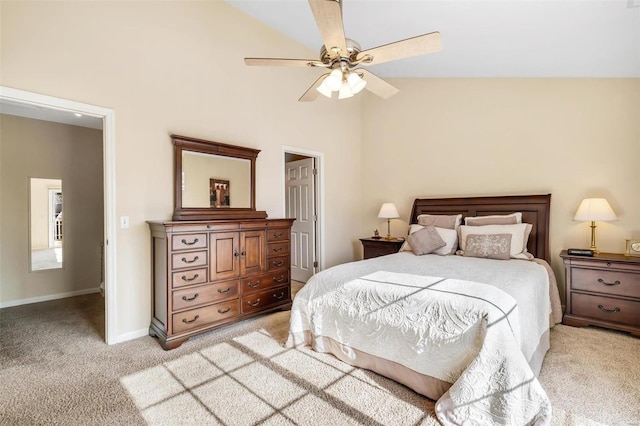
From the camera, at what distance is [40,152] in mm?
4270

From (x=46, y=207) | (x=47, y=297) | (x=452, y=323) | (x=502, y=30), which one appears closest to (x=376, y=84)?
(x=502, y=30)

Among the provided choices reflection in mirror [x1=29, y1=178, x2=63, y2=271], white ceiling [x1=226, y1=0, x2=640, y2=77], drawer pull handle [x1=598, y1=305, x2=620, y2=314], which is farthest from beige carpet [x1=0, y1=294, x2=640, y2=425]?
white ceiling [x1=226, y1=0, x2=640, y2=77]

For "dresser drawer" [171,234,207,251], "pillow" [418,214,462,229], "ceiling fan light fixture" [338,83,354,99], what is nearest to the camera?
"ceiling fan light fixture" [338,83,354,99]

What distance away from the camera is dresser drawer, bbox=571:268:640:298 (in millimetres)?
2854

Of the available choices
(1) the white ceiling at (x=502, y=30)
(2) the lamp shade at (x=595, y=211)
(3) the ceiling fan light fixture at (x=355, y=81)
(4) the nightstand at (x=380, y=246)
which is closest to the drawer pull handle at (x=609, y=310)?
(2) the lamp shade at (x=595, y=211)

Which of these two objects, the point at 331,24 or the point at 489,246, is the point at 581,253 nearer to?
the point at 489,246

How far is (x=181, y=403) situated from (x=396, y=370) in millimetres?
1403

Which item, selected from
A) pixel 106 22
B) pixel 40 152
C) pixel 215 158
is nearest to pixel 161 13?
pixel 106 22

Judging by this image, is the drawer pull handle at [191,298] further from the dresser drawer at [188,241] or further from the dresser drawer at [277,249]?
the dresser drawer at [277,249]

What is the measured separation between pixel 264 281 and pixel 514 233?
2813 mm

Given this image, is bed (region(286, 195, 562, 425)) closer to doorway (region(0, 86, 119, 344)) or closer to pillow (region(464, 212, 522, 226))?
pillow (region(464, 212, 522, 226))

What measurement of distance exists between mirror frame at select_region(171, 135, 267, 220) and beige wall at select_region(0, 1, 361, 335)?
0.08 m

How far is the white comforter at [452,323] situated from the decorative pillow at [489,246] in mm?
261

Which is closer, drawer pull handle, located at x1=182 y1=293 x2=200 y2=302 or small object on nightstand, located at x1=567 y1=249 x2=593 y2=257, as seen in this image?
drawer pull handle, located at x1=182 y1=293 x2=200 y2=302
